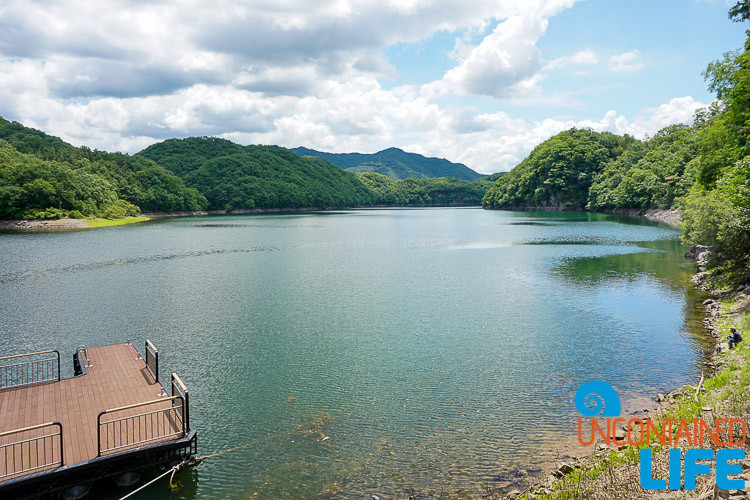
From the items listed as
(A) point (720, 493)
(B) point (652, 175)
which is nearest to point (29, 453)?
(A) point (720, 493)

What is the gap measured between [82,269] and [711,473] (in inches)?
1793

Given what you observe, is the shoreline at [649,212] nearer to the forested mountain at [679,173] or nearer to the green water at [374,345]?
the forested mountain at [679,173]

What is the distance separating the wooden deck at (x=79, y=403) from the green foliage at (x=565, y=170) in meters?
147

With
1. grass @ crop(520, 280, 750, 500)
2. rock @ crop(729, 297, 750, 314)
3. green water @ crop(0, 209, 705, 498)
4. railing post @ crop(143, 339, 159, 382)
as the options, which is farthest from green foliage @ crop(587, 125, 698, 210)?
railing post @ crop(143, 339, 159, 382)

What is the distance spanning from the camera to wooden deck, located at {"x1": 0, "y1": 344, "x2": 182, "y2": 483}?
10484 mm

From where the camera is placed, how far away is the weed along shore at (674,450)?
8.14 meters

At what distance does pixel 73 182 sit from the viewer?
3834 inches

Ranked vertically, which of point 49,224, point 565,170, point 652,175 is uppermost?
point 565,170

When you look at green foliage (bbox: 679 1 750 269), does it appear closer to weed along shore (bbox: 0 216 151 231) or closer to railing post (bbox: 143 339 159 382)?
railing post (bbox: 143 339 159 382)

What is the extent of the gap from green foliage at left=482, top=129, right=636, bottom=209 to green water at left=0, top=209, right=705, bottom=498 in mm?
104797

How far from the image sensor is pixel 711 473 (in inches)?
323

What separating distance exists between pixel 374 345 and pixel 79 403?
11.6 meters

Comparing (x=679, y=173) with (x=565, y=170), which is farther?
(x=565, y=170)

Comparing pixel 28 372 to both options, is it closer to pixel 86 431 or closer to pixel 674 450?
pixel 86 431
